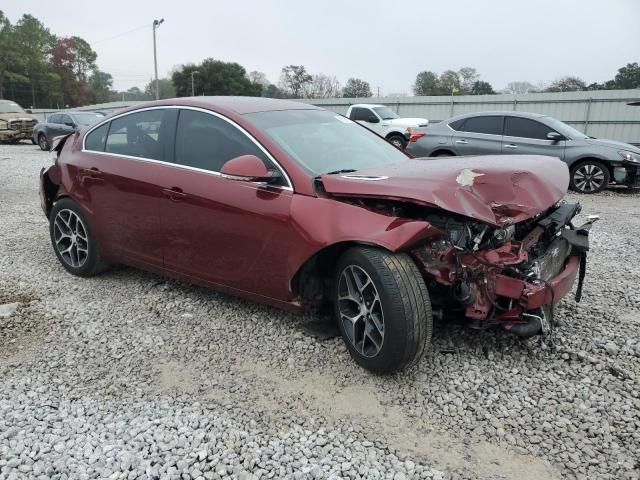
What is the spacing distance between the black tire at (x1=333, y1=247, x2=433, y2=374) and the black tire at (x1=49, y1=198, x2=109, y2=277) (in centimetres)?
272

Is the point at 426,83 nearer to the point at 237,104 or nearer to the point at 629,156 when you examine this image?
the point at 629,156

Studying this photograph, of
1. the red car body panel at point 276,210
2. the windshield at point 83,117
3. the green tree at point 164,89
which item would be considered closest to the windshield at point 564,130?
the red car body panel at point 276,210

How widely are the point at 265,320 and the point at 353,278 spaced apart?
1.05m

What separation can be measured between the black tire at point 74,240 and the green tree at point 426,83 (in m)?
47.1

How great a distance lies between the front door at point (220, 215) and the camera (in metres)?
3.44

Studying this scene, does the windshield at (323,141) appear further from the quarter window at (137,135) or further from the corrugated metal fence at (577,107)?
the corrugated metal fence at (577,107)

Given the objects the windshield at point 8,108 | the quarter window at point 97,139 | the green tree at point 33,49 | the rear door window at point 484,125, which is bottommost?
the quarter window at point 97,139

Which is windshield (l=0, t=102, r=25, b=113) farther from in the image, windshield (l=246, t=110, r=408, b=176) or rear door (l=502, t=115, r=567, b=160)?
windshield (l=246, t=110, r=408, b=176)

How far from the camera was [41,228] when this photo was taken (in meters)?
6.98

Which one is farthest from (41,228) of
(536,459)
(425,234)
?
(536,459)

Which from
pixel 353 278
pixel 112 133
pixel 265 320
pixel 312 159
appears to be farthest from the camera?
pixel 112 133

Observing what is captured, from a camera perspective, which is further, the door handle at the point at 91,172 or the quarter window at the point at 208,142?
the door handle at the point at 91,172

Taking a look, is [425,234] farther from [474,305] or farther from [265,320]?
[265,320]

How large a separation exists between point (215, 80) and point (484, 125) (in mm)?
50240
